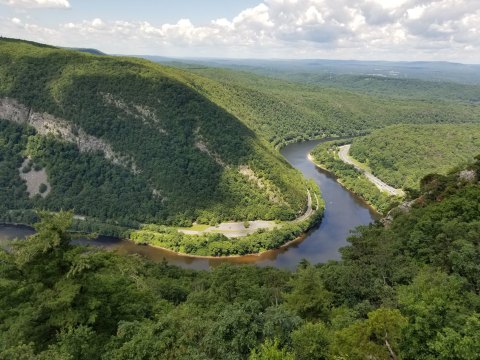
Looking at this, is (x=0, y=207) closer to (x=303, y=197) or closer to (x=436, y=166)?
(x=303, y=197)

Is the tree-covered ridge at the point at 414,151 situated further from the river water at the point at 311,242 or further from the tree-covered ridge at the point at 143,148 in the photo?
the tree-covered ridge at the point at 143,148

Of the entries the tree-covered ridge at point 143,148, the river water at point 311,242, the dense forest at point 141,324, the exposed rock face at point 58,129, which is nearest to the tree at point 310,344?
the dense forest at point 141,324

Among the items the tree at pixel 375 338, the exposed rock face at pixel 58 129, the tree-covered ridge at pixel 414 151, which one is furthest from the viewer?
the tree-covered ridge at pixel 414 151

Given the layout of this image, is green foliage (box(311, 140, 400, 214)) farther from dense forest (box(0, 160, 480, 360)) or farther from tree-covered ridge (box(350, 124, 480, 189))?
dense forest (box(0, 160, 480, 360))

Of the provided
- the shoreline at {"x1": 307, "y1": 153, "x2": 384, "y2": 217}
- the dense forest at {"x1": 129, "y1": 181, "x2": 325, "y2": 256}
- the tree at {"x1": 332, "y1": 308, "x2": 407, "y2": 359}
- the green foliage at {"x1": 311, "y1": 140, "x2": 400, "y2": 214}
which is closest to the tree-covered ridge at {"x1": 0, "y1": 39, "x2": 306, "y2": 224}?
the dense forest at {"x1": 129, "y1": 181, "x2": 325, "y2": 256}

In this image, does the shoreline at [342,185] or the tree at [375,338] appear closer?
the tree at [375,338]

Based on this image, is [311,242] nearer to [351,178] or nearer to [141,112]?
[351,178]

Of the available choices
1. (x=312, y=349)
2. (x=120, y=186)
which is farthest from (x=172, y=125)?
(x=312, y=349)

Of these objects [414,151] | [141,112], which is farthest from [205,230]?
[414,151]
